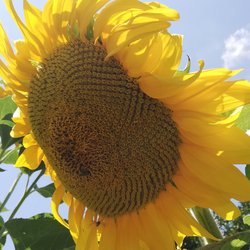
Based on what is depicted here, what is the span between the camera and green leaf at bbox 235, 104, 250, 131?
1.75m

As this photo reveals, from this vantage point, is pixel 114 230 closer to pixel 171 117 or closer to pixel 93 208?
pixel 93 208

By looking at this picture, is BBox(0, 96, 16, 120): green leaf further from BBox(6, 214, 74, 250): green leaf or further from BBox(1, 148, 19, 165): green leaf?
BBox(6, 214, 74, 250): green leaf

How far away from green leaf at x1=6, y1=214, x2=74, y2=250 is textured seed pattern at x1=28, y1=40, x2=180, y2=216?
41 cm

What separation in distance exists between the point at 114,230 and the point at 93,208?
0.12m

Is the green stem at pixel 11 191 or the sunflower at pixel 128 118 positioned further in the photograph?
the green stem at pixel 11 191

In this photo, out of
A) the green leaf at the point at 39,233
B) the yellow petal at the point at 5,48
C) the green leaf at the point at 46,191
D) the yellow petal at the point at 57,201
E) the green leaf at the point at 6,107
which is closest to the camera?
the yellow petal at the point at 5,48

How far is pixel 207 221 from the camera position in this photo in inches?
73.5

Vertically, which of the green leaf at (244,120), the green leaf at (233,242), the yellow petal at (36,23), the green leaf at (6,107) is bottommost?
the green leaf at (233,242)

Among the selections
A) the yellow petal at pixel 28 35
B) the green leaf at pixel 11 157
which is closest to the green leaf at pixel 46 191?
the green leaf at pixel 11 157

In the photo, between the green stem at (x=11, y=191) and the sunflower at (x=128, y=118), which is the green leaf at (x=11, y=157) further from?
the sunflower at (x=128, y=118)

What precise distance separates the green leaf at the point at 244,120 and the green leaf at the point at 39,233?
988 millimetres

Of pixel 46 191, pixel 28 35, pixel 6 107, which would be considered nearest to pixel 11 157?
pixel 46 191

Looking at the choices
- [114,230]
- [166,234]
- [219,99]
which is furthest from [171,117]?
[114,230]

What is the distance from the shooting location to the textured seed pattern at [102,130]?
1.74 metres
